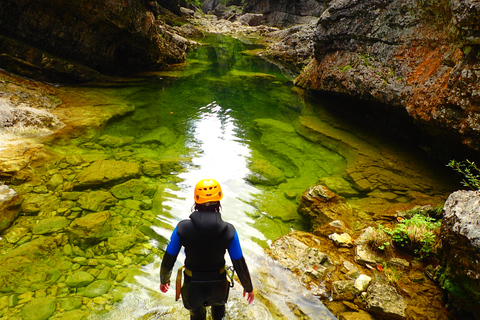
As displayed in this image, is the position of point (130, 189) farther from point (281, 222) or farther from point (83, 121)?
point (83, 121)

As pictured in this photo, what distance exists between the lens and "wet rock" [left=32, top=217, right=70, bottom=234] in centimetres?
469

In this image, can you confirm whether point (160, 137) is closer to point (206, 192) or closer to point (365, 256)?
point (206, 192)

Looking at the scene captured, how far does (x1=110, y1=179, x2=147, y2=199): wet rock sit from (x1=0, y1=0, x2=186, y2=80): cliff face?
8.15 meters

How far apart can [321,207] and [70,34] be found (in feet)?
41.8

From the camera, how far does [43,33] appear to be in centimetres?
1128

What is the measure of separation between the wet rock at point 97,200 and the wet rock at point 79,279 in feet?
5.22

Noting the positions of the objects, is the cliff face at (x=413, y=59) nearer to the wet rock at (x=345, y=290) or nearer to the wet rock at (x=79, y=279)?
the wet rock at (x=345, y=290)

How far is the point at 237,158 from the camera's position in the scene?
27.7ft

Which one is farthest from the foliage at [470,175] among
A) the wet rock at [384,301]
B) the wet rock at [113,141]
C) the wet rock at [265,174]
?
the wet rock at [113,141]

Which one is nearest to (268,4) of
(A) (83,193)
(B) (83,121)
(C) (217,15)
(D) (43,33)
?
(C) (217,15)

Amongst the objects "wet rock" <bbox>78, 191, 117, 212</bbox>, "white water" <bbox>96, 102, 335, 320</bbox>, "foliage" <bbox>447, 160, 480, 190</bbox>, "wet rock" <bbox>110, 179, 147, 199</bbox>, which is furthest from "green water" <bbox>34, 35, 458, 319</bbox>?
"wet rock" <bbox>78, 191, 117, 212</bbox>

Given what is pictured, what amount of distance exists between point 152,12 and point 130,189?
13.1 meters

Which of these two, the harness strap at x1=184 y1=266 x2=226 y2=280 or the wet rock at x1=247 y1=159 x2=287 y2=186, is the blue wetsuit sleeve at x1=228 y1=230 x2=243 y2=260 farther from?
the wet rock at x1=247 y1=159 x2=287 y2=186

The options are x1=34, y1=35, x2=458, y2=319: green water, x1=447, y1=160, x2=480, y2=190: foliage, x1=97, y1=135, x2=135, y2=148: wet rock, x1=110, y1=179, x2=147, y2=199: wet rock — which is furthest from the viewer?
x1=97, y1=135, x2=135, y2=148: wet rock
